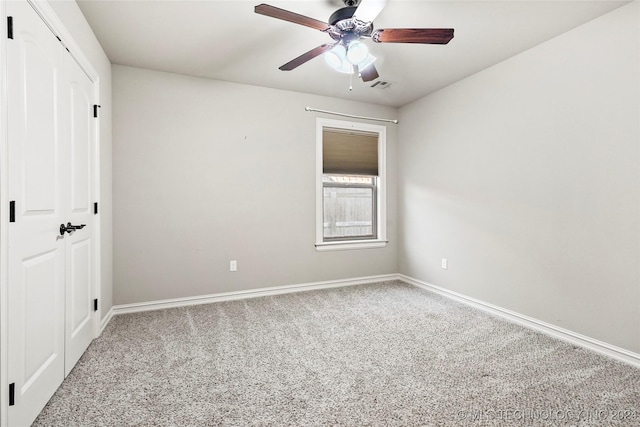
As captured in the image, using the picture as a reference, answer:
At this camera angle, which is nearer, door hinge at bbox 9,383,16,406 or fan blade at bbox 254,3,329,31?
door hinge at bbox 9,383,16,406

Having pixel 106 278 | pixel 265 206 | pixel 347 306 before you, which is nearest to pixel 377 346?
pixel 347 306

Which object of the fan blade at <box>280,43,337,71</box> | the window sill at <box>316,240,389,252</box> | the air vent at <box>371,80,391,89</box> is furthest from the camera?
the window sill at <box>316,240,389,252</box>

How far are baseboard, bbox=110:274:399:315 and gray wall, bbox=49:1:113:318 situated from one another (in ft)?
0.80

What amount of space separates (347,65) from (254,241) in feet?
7.17

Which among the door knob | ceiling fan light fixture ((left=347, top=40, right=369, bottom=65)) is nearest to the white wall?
ceiling fan light fixture ((left=347, top=40, right=369, bottom=65))

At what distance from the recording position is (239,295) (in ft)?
11.9

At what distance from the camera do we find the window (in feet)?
13.5

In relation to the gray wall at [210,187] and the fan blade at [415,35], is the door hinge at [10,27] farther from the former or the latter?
the fan blade at [415,35]

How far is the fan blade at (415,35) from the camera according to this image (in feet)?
6.31

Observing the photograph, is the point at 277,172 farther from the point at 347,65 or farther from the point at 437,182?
the point at 437,182

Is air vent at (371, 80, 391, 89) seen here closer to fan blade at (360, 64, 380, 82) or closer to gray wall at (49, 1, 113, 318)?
fan blade at (360, 64, 380, 82)

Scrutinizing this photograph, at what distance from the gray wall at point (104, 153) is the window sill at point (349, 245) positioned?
7.44 feet

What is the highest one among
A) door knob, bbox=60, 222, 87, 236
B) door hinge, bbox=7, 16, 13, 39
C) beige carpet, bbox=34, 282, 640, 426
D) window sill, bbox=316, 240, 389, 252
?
door hinge, bbox=7, 16, 13, 39

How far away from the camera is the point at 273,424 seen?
5.10 feet
